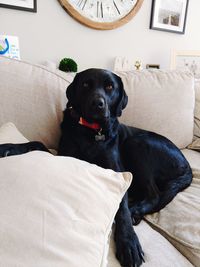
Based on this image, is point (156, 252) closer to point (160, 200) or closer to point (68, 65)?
point (160, 200)

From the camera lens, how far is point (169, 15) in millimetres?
2061

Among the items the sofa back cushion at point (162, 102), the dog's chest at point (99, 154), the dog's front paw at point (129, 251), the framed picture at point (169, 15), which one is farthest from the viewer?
the framed picture at point (169, 15)

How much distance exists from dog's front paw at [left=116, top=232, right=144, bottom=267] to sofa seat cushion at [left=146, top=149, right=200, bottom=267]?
0.59 ft

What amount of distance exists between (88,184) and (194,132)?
116 centimetres

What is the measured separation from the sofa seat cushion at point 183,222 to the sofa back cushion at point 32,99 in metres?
0.59

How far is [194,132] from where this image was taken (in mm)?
1609

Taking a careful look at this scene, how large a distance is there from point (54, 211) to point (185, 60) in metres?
1.99

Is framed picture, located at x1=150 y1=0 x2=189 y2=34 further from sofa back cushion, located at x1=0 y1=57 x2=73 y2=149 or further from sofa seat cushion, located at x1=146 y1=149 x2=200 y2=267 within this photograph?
sofa seat cushion, located at x1=146 y1=149 x2=200 y2=267

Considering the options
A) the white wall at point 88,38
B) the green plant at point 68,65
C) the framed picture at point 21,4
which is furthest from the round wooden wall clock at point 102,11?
the green plant at point 68,65

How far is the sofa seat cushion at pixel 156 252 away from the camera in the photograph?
0.72 meters

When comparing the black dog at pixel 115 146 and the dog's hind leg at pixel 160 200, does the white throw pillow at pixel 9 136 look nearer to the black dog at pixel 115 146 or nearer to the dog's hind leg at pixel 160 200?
the black dog at pixel 115 146

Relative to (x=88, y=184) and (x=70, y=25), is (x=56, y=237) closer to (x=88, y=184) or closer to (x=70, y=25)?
(x=88, y=184)

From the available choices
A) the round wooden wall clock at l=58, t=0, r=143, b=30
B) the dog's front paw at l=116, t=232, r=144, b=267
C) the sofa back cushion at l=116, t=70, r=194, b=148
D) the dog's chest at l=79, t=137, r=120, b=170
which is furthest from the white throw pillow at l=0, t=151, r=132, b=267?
the round wooden wall clock at l=58, t=0, r=143, b=30

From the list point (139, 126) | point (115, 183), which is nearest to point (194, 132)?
point (139, 126)
